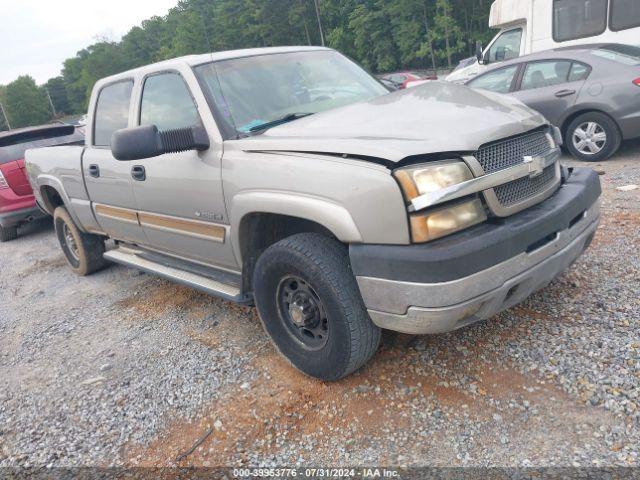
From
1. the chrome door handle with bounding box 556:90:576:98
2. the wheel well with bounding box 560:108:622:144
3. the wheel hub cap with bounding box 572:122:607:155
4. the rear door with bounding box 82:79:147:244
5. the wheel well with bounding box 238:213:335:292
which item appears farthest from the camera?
the chrome door handle with bounding box 556:90:576:98

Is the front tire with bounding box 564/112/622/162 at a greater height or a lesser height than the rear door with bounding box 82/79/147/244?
lesser

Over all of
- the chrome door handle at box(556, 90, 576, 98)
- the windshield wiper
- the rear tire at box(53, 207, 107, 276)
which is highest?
the windshield wiper

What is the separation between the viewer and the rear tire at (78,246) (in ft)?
16.9

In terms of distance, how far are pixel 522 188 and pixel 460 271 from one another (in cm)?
68

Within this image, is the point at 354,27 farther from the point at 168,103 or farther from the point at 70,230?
the point at 168,103

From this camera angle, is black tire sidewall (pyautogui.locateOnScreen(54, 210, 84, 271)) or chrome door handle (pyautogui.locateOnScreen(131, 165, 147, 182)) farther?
black tire sidewall (pyautogui.locateOnScreen(54, 210, 84, 271))

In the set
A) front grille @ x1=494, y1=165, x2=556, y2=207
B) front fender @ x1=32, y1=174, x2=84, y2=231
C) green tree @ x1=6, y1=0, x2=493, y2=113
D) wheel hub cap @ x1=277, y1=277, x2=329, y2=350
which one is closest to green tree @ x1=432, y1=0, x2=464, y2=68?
green tree @ x1=6, y1=0, x2=493, y2=113

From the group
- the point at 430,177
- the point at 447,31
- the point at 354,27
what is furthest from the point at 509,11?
the point at 354,27

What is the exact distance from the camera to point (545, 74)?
6.84 meters

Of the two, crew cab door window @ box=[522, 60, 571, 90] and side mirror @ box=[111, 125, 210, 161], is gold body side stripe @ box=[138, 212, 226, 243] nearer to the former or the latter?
side mirror @ box=[111, 125, 210, 161]

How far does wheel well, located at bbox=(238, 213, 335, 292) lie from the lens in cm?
286

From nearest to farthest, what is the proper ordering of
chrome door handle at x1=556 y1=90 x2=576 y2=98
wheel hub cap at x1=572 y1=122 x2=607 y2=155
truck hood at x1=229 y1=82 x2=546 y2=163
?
1. truck hood at x1=229 y1=82 x2=546 y2=163
2. wheel hub cap at x1=572 y1=122 x2=607 y2=155
3. chrome door handle at x1=556 y1=90 x2=576 y2=98

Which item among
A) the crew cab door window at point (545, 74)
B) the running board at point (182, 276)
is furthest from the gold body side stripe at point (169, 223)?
the crew cab door window at point (545, 74)

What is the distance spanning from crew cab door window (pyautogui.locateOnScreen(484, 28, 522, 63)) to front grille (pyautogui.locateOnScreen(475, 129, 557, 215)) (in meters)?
7.96
